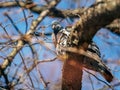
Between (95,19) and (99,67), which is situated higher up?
(95,19)

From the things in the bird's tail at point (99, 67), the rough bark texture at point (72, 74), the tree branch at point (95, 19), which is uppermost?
the tree branch at point (95, 19)

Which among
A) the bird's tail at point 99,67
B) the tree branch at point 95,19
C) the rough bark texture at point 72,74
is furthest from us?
the bird's tail at point 99,67

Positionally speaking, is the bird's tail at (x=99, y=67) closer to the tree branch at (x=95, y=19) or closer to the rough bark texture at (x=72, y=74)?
the rough bark texture at (x=72, y=74)

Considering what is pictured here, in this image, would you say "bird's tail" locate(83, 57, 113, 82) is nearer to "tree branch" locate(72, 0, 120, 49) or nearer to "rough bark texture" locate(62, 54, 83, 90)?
"rough bark texture" locate(62, 54, 83, 90)

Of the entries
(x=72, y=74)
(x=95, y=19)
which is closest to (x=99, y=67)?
(x=72, y=74)

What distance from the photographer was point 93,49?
446 centimetres

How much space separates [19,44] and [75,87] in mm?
1158

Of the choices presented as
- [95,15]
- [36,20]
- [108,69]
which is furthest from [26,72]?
[95,15]

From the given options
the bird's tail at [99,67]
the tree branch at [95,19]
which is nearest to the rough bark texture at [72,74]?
the tree branch at [95,19]

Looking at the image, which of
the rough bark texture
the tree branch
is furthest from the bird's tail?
the tree branch

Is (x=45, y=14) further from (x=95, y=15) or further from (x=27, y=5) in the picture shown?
(x=95, y=15)

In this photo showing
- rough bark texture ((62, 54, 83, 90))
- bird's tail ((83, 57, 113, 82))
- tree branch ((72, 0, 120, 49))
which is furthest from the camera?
bird's tail ((83, 57, 113, 82))

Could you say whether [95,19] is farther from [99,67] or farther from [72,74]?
[99,67]

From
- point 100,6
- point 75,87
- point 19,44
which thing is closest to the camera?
point 100,6
